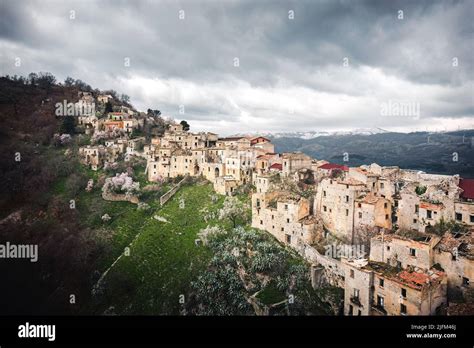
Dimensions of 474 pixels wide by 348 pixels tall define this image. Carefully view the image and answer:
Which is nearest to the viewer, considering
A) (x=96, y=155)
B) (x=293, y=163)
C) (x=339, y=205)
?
(x=339, y=205)

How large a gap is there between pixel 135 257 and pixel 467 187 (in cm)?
3094

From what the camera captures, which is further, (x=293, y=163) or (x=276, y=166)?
(x=276, y=166)

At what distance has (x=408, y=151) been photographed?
361 ft

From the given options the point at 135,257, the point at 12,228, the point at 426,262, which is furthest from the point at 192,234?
the point at 12,228

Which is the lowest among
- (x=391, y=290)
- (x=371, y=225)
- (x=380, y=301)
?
(x=380, y=301)

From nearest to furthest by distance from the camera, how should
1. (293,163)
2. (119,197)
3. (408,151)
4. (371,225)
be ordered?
(371,225) < (293,163) < (119,197) < (408,151)

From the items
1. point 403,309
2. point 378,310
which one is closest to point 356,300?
point 378,310

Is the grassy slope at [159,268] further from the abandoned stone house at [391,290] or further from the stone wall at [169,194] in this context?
the abandoned stone house at [391,290]

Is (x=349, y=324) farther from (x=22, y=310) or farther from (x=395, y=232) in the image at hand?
(x=22, y=310)

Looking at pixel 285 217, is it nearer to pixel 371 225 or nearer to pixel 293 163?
pixel 371 225

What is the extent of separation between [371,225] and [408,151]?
96895 millimetres

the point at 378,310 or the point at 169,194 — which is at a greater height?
the point at 169,194

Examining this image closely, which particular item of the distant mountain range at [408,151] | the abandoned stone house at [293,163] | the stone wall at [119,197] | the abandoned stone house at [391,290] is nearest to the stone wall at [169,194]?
the stone wall at [119,197]

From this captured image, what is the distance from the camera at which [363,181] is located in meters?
29.6
